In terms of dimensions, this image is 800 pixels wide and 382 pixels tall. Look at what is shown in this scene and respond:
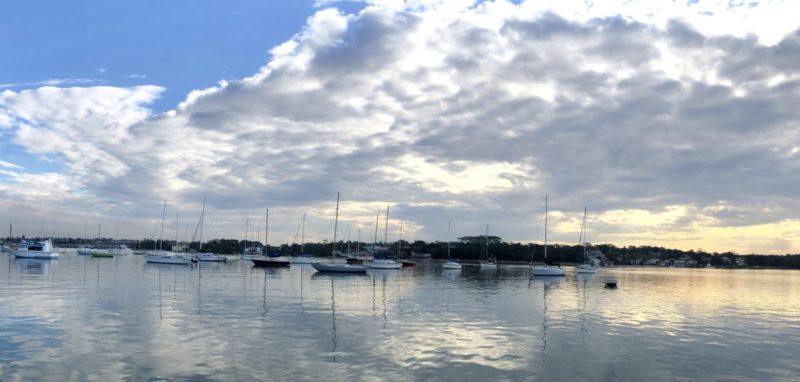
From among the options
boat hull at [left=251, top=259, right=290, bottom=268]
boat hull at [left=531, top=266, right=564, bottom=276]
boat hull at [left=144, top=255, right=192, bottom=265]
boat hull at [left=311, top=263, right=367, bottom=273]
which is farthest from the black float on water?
boat hull at [left=531, top=266, right=564, bottom=276]

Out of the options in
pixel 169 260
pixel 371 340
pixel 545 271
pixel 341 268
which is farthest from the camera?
pixel 169 260

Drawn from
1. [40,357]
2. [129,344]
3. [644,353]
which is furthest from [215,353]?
[644,353]

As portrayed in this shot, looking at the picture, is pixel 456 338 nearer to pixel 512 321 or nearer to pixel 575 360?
pixel 575 360

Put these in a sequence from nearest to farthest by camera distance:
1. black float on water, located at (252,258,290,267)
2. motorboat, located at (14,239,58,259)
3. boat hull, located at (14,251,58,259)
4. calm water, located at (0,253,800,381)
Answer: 1. calm water, located at (0,253,800,381)
2. black float on water, located at (252,258,290,267)
3. boat hull, located at (14,251,58,259)
4. motorboat, located at (14,239,58,259)

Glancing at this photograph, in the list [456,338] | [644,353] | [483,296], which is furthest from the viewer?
[483,296]

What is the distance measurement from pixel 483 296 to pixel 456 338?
26258mm

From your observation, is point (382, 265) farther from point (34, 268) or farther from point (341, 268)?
point (34, 268)

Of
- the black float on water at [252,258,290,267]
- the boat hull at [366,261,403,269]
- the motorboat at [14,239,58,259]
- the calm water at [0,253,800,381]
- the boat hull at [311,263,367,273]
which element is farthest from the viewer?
the motorboat at [14,239,58,259]

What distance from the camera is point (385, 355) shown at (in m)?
23.3

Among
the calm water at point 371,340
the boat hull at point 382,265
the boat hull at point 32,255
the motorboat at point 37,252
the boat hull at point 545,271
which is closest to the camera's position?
the calm water at point 371,340

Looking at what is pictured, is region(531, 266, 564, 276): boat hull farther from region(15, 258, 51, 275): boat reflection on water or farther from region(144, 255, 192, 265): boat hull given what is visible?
region(15, 258, 51, 275): boat reflection on water

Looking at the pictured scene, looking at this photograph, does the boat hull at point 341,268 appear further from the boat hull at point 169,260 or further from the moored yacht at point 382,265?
the boat hull at point 169,260

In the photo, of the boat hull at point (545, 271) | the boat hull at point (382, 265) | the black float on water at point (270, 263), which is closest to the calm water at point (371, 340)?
the boat hull at point (545, 271)

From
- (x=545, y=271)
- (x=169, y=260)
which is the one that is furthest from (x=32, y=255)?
(x=545, y=271)
